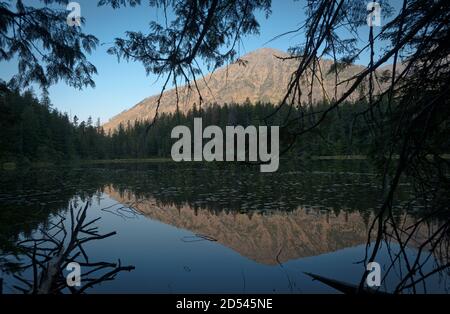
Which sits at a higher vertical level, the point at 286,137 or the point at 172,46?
the point at 172,46

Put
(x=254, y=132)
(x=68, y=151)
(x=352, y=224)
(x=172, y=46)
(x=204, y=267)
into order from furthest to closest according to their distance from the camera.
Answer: (x=68, y=151)
(x=352, y=224)
(x=204, y=267)
(x=172, y=46)
(x=254, y=132)

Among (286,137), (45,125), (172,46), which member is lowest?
(286,137)

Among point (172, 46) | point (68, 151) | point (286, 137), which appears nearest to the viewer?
point (286, 137)

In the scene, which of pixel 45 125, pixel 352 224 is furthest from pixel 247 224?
pixel 45 125

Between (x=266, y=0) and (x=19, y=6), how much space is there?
9.16 feet

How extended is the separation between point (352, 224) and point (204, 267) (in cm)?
564

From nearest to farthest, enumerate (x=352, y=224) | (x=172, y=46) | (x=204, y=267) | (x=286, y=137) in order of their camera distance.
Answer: (x=286, y=137) < (x=172, y=46) < (x=204, y=267) < (x=352, y=224)

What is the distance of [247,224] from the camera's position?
984 cm

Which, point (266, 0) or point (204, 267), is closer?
point (266, 0)

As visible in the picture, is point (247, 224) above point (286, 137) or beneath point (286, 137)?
beneath

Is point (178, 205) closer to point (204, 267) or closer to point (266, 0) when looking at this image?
point (204, 267)

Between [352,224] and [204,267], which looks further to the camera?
[352,224]
